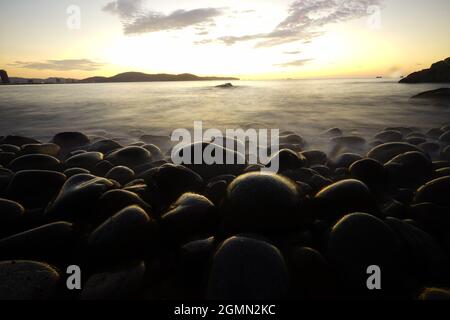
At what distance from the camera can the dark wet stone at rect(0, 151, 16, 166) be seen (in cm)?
547

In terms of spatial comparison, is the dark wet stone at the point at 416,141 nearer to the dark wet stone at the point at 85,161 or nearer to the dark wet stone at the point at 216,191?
the dark wet stone at the point at 216,191

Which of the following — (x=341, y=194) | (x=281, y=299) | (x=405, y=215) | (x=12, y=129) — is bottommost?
(x=281, y=299)

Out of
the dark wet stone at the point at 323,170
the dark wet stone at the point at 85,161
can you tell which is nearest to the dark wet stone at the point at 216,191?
the dark wet stone at the point at 323,170

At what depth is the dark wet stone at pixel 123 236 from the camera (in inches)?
94.9

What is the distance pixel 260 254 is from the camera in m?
2.13

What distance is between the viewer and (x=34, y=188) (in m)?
3.68

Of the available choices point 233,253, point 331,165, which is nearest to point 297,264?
point 233,253

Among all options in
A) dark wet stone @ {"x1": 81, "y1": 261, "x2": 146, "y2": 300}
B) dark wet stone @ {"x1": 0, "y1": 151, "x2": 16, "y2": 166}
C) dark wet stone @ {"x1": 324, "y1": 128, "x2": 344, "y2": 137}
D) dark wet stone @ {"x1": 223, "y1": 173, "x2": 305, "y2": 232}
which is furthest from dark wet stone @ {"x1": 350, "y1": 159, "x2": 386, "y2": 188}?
dark wet stone @ {"x1": 0, "y1": 151, "x2": 16, "y2": 166}

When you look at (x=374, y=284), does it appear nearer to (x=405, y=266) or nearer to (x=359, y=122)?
(x=405, y=266)

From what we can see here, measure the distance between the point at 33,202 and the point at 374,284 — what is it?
13.0 ft

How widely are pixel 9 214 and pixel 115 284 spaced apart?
72.9 inches

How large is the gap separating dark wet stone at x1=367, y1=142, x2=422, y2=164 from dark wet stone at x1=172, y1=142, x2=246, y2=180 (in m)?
2.75

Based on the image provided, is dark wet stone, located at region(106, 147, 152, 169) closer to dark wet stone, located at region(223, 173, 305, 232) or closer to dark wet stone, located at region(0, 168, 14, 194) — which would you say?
dark wet stone, located at region(0, 168, 14, 194)
